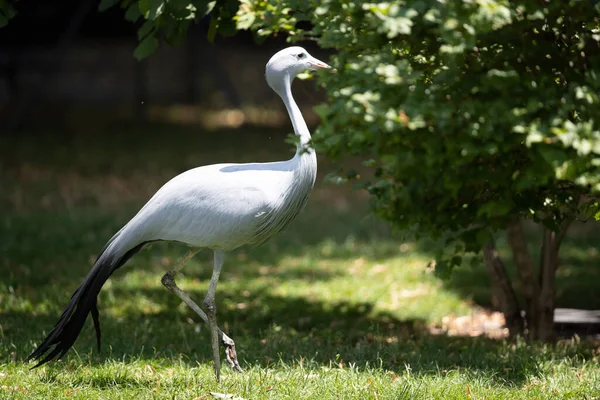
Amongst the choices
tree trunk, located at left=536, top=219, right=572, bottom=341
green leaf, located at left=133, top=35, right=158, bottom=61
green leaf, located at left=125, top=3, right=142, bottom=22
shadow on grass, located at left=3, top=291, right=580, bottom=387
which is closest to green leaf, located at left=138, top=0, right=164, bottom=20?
green leaf, located at left=125, top=3, right=142, bottom=22

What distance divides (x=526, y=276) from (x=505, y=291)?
200 mm

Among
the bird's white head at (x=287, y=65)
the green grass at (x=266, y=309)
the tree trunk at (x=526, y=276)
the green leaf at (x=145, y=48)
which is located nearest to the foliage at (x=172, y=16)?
the green leaf at (x=145, y=48)

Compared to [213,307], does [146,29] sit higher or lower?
higher

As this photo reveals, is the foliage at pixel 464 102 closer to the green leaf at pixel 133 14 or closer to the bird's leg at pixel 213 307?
the bird's leg at pixel 213 307

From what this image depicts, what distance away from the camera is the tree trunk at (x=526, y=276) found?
6.49 metres

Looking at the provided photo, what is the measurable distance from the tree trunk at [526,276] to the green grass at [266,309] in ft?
1.52

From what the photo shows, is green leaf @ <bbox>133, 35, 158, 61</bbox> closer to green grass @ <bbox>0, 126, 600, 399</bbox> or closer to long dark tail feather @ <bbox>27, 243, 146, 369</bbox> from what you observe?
long dark tail feather @ <bbox>27, 243, 146, 369</bbox>

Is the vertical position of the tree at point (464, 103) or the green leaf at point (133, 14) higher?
the tree at point (464, 103)

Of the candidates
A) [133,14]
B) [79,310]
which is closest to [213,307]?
[79,310]

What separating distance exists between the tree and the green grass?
3.63 ft

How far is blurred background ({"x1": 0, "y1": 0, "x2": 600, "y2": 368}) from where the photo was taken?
649 cm

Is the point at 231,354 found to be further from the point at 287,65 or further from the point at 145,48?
the point at 145,48

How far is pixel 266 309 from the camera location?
7160mm

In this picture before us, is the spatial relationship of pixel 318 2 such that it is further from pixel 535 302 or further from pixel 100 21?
pixel 100 21
